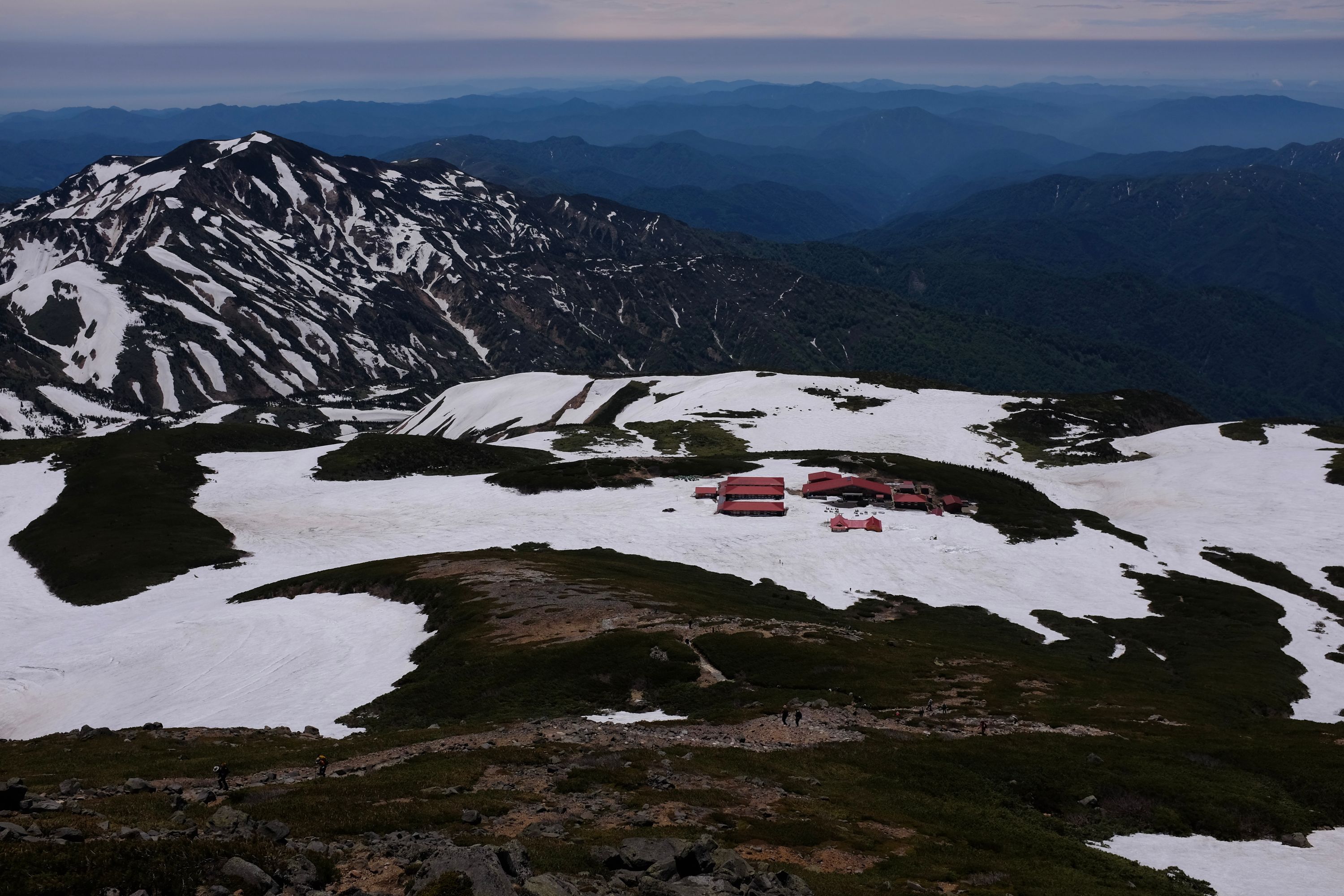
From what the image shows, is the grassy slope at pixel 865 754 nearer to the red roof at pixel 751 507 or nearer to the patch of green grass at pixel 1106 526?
the red roof at pixel 751 507

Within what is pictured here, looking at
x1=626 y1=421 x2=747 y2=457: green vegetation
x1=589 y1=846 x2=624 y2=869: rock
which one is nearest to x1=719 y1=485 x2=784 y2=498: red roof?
x1=626 y1=421 x2=747 y2=457: green vegetation

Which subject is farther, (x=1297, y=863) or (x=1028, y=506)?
(x=1028, y=506)

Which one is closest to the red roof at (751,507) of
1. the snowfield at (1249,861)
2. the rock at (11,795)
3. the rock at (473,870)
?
the snowfield at (1249,861)

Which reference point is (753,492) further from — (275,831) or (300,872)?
(300,872)

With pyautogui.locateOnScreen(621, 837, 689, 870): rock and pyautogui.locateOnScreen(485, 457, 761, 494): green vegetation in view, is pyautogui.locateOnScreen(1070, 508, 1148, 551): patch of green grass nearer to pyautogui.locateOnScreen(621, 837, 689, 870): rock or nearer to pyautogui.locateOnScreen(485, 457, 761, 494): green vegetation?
pyautogui.locateOnScreen(485, 457, 761, 494): green vegetation

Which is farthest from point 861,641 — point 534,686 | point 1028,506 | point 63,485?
point 63,485

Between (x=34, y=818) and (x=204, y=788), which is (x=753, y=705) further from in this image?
(x=34, y=818)
